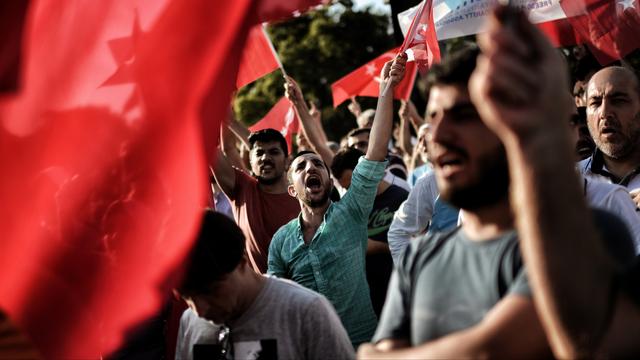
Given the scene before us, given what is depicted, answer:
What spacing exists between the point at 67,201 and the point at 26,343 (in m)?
0.45

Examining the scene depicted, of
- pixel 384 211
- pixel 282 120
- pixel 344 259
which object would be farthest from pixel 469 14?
pixel 282 120

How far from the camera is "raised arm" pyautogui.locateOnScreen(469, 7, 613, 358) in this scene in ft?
4.87

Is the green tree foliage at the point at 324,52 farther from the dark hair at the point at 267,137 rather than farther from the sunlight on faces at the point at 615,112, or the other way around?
the sunlight on faces at the point at 615,112

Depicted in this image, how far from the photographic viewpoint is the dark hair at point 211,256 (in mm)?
2715

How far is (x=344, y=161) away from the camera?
20.7ft

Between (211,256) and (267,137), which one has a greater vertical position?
(211,256)

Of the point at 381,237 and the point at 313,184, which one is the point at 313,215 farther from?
the point at 381,237

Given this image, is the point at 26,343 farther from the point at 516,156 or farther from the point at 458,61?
the point at 516,156

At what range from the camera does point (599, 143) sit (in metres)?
4.36

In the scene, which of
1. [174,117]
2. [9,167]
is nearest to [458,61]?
[174,117]

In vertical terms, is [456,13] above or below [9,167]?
below

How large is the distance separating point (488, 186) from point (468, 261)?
181mm

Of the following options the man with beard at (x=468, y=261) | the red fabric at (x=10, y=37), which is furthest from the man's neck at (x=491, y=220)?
the red fabric at (x=10, y=37)

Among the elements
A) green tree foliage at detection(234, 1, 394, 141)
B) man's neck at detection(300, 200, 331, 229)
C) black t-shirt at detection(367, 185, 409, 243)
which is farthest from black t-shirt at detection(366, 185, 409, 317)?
green tree foliage at detection(234, 1, 394, 141)
